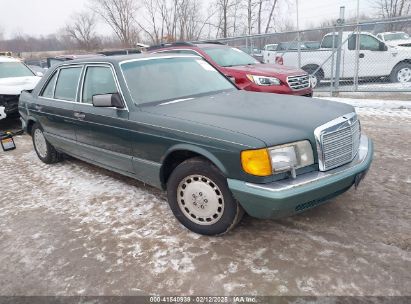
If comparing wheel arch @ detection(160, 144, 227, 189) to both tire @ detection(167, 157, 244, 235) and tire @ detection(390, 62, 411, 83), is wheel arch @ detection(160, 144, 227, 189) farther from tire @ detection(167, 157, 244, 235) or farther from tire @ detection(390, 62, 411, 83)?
tire @ detection(390, 62, 411, 83)

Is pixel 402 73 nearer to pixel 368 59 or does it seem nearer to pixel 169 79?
pixel 368 59

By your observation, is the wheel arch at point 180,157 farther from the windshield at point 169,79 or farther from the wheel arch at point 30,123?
the wheel arch at point 30,123

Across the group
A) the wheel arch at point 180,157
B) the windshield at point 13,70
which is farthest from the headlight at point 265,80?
the windshield at point 13,70

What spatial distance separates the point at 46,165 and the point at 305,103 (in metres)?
4.15

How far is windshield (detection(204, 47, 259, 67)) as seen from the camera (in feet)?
25.9

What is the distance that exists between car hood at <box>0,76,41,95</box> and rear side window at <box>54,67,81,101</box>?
353 centimetres

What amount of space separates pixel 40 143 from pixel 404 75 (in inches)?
408

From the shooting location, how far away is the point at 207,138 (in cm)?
284

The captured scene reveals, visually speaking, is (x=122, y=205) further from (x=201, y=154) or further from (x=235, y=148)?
(x=235, y=148)

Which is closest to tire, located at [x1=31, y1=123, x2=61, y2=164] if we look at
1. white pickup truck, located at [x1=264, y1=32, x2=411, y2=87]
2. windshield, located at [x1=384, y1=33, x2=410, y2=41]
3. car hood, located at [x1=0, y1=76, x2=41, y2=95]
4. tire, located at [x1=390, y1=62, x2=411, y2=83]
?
car hood, located at [x1=0, y1=76, x2=41, y2=95]

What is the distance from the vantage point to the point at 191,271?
2697 millimetres

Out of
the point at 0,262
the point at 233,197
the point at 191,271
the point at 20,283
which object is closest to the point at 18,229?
the point at 0,262

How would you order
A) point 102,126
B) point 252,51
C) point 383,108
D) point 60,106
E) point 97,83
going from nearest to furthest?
point 102,126, point 97,83, point 60,106, point 383,108, point 252,51

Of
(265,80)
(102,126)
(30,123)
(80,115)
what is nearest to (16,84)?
(30,123)
